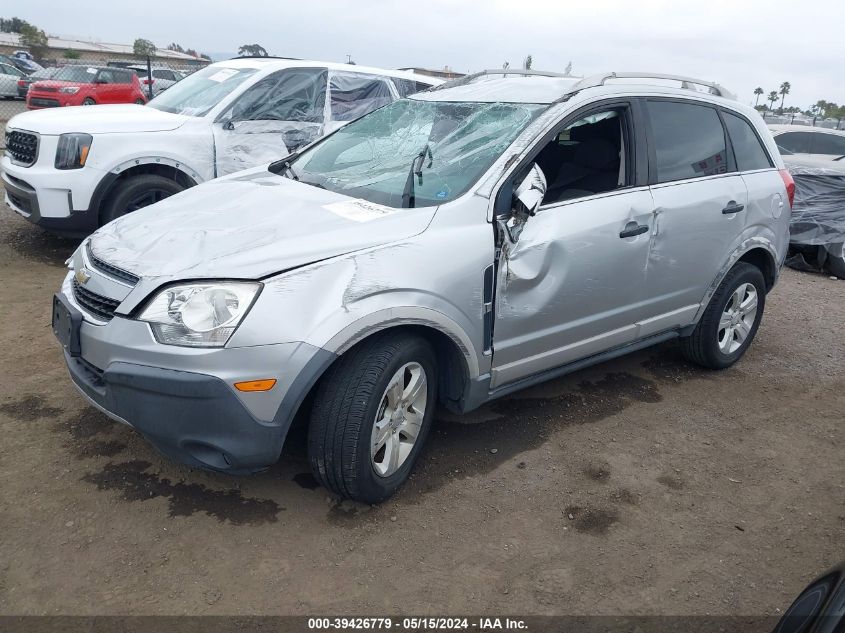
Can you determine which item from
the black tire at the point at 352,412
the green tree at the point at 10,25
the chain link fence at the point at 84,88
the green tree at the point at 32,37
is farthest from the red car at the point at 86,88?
the green tree at the point at 10,25

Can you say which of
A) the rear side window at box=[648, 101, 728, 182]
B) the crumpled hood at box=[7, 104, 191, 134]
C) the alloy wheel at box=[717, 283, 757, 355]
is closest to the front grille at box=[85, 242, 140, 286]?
the rear side window at box=[648, 101, 728, 182]

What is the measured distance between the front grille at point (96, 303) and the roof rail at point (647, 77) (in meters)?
2.42

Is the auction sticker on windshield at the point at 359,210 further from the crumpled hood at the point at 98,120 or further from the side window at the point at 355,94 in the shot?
the side window at the point at 355,94

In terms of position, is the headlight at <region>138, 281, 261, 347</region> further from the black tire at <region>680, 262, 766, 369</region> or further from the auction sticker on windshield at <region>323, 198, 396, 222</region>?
the black tire at <region>680, 262, 766, 369</region>

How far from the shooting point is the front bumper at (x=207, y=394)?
2.47 meters

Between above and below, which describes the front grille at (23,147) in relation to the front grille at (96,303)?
above

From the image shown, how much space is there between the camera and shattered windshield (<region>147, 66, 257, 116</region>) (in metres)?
6.48

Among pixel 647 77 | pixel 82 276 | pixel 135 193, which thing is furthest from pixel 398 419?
pixel 135 193

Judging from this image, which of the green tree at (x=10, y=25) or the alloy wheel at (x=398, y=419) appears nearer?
the alloy wheel at (x=398, y=419)

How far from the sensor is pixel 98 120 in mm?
5914

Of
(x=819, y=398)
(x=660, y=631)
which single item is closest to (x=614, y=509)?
(x=660, y=631)

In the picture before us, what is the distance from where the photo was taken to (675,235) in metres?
3.87

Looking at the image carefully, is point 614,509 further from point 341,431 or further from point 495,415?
point 341,431

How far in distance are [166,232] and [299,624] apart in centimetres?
169
